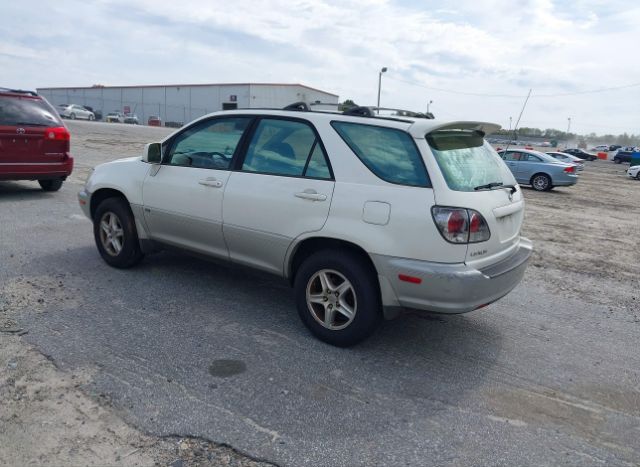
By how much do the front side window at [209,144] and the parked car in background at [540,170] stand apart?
49.2 ft

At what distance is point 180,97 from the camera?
239 ft

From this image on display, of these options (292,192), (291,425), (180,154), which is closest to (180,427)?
(291,425)

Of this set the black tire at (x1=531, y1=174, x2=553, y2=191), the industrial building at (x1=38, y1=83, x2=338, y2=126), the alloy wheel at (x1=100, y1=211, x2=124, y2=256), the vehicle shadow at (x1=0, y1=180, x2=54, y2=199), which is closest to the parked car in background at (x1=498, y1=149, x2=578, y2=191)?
the black tire at (x1=531, y1=174, x2=553, y2=191)

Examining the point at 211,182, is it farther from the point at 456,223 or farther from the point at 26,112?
the point at 26,112

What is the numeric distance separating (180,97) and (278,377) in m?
74.8

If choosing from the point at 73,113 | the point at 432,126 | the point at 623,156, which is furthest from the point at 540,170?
the point at 73,113

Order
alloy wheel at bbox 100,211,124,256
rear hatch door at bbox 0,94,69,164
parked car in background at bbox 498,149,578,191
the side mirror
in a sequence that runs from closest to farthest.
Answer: the side mirror
alloy wheel at bbox 100,211,124,256
rear hatch door at bbox 0,94,69,164
parked car in background at bbox 498,149,578,191

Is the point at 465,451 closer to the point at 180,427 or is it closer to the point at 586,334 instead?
the point at 180,427

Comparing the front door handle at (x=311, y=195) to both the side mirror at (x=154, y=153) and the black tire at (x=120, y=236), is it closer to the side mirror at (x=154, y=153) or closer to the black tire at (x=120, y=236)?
the side mirror at (x=154, y=153)

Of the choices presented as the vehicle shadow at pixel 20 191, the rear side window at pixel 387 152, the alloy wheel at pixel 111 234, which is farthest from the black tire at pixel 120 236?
the vehicle shadow at pixel 20 191

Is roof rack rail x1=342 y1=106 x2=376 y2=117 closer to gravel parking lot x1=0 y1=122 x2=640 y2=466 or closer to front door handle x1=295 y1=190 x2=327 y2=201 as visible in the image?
front door handle x1=295 y1=190 x2=327 y2=201

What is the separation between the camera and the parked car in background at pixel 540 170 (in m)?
18.3

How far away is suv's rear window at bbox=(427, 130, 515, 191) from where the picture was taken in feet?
11.8

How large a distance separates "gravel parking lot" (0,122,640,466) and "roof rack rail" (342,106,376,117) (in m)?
1.79
